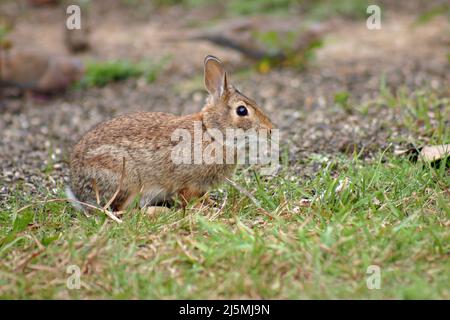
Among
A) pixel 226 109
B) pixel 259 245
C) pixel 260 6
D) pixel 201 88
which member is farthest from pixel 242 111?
pixel 260 6

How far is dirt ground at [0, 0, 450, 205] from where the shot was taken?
7812 mm

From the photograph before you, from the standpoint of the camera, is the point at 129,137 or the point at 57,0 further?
the point at 57,0

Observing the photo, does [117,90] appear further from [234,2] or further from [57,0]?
[57,0]

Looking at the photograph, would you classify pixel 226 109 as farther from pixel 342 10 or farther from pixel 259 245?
pixel 342 10

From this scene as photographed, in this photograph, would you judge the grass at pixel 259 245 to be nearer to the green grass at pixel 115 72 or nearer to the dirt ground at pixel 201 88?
the dirt ground at pixel 201 88

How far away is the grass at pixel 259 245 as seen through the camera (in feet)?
15.0

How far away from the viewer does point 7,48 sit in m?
11.5

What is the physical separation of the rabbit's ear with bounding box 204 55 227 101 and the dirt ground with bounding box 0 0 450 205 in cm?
123

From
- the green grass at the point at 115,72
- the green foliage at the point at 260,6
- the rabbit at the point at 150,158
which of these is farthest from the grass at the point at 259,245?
the green foliage at the point at 260,6

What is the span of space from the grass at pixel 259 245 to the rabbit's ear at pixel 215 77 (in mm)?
1038

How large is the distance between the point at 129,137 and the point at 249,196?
4.11 ft

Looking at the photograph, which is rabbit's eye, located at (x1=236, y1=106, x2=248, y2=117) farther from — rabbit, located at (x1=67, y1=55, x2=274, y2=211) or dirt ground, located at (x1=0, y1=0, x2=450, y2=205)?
dirt ground, located at (x1=0, y1=0, x2=450, y2=205)
